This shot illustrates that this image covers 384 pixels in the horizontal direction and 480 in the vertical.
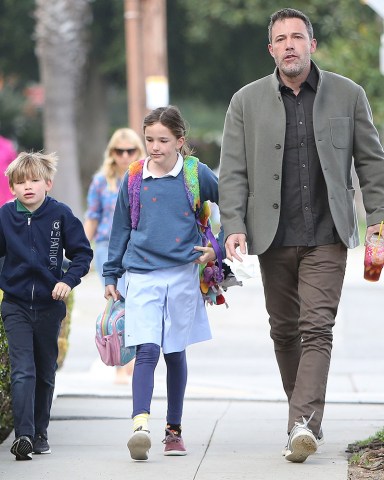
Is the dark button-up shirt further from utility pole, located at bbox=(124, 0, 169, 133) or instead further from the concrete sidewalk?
utility pole, located at bbox=(124, 0, 169, 133)

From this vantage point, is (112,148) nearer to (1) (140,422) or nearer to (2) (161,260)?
(2) (161,260)

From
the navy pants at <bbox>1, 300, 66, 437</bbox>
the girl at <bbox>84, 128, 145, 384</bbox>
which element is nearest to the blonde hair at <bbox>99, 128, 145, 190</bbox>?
the girl at <bbox>84, 128, 145, 384</bbox>

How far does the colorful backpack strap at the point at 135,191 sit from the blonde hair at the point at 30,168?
0.43 m

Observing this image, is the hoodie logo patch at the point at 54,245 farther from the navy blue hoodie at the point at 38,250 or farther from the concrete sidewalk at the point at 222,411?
the concrete sidewalk at the point at 222,411

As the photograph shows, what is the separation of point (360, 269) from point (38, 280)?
39.0 ft

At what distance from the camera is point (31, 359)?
596cm

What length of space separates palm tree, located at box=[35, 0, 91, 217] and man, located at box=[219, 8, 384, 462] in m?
17.0

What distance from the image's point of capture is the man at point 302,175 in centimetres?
578

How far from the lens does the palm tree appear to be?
23.0m

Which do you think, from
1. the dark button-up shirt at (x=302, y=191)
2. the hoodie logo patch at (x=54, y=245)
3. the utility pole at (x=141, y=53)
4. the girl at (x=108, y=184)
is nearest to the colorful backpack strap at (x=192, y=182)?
the dark button-up shirt at (x=302, y=191)

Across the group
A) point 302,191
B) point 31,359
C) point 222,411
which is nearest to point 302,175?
point 302,191

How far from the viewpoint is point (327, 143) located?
579 cm

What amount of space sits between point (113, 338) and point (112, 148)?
2985mm

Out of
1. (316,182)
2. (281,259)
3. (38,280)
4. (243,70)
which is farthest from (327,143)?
(243,70)
